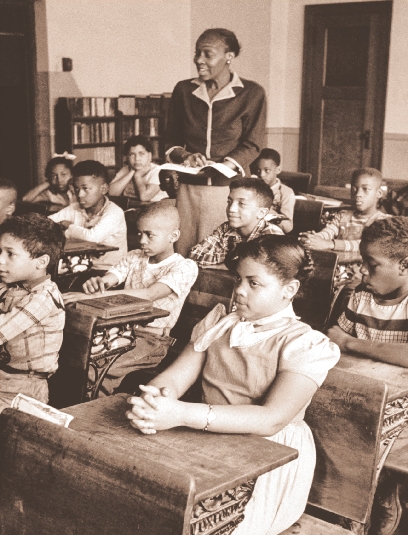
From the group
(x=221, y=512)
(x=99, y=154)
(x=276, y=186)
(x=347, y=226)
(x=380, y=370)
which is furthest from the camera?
(x=99, y=154)

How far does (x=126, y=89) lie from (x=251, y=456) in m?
7.69

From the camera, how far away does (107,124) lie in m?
8.70

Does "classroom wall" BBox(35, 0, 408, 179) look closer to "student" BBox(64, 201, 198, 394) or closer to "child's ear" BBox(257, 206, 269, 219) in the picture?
"child's ear" BBox(257, 206, 269, 219)

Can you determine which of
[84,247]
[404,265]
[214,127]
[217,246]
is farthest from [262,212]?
[404,265]

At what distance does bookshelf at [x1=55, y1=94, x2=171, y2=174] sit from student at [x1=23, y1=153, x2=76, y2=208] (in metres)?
1.75

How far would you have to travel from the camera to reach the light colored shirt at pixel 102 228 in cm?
477

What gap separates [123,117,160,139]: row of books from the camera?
8938 mm

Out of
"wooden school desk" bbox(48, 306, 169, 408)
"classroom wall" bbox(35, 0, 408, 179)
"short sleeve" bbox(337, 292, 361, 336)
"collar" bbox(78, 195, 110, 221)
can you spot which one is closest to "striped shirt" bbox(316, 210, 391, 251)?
"collar" bbox(78, 195, 110, 221)

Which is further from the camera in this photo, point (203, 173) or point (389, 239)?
point (203, 173)

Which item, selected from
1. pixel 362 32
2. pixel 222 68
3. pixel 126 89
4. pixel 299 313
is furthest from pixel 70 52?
pixel 299 313

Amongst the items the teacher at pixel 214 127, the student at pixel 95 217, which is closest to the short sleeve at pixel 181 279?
the teacher at pixel 214 127

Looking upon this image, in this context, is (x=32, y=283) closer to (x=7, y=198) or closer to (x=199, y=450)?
(x=199, y=450)

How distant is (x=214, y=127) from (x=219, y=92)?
0.20 m

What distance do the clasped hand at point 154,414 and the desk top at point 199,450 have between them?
23mm
